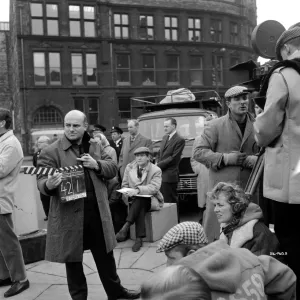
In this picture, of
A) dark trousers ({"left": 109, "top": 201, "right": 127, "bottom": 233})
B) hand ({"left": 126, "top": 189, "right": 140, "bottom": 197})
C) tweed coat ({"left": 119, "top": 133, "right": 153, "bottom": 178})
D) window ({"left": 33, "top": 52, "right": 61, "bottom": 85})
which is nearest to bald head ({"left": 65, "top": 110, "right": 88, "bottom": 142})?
hand ({"left": 126, "top": 189, "right": 140, "bottom": 197})

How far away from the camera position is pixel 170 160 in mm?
7648

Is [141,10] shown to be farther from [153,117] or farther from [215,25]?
[153,117]

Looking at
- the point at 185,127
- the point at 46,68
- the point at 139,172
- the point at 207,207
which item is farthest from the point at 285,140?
the point at 46,68

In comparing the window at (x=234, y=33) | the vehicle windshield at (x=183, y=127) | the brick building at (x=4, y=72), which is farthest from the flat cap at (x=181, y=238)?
the brick building at (x=4, y=72)

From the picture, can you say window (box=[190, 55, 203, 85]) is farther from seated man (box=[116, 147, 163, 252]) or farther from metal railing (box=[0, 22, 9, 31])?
seated man (box=[116, 147, 163, 252])

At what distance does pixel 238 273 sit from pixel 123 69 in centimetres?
3376

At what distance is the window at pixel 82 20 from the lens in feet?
110

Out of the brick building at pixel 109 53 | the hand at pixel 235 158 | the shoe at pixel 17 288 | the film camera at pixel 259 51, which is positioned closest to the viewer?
the film camera at pixel 259 51

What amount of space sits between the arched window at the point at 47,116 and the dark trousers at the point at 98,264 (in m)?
29.5

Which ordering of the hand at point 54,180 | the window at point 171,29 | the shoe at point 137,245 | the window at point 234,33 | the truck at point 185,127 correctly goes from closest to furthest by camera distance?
the hand at point 54,180
the shoe at point 137,245
the truck at point 185,127
the window at point 171,29
the window at point 234,33

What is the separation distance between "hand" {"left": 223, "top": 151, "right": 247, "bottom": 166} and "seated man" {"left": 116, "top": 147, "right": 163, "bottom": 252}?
2.70m

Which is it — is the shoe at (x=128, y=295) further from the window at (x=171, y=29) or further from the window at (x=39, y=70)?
the window at (x=171, y=29)

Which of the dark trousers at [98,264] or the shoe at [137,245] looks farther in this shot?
the shoe at [137,245]

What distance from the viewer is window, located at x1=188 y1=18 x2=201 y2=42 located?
36.6 meters
